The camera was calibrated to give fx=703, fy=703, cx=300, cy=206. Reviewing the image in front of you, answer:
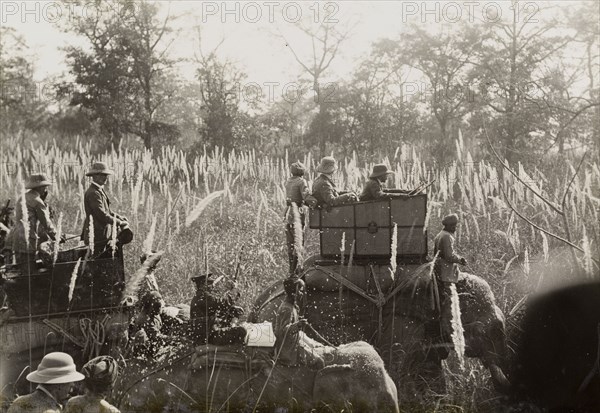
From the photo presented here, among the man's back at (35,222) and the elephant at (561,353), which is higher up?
the man's back at (35,222)

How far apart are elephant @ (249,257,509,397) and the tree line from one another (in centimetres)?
856

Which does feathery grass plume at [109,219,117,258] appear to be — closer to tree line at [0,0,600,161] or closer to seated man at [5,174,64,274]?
seated man at [5,174,64,274]

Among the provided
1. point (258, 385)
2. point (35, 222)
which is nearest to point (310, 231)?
point (35, 222)

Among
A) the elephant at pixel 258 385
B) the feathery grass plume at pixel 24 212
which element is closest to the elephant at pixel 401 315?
the elephant at pixel 258 385

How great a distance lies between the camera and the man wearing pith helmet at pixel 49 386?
12.1 ft

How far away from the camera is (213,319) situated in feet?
16.2

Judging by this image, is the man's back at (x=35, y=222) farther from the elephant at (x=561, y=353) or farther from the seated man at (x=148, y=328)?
the elephant at (x=561, y=353)

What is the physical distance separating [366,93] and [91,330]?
1389 cm

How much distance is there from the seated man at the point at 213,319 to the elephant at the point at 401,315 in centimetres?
131

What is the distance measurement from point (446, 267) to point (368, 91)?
42.9 feet

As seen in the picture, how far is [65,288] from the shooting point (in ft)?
20.8

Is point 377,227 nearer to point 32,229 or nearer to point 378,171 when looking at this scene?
point 378,171

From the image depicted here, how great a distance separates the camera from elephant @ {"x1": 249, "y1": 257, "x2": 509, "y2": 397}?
6252mm

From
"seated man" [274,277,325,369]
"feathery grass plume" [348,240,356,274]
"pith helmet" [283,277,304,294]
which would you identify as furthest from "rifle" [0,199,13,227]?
"seated man" [274,277,325,369]
